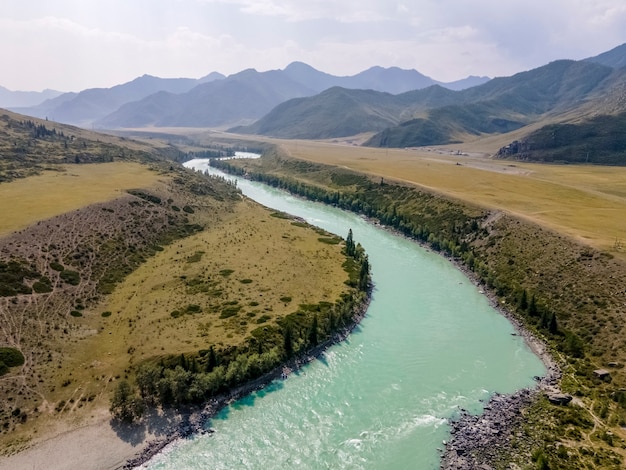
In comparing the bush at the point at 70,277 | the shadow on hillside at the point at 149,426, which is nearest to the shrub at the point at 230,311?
the shadow on hillside at the point at 149,426

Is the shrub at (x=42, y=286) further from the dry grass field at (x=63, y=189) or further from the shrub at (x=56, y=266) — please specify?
the dry grass field at (x=63, y=189)

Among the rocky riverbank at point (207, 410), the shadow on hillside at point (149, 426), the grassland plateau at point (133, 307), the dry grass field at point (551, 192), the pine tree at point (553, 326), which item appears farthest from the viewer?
the dry grass field at point (551, 192)

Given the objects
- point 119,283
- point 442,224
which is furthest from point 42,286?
point 442,224

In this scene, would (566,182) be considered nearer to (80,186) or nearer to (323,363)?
(323,363)

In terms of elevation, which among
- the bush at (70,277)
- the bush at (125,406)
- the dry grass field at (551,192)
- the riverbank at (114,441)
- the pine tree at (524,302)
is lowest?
the riverbank at (114,441)

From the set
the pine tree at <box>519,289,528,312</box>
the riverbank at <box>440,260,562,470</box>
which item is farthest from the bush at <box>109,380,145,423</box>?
the pine tree at <box>519,289,528,312</box>
